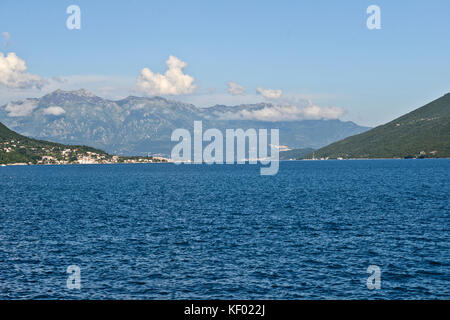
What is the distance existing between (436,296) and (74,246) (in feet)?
167

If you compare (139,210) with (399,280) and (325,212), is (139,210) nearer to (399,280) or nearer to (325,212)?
(325,212)

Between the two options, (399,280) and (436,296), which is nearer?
(436,296)

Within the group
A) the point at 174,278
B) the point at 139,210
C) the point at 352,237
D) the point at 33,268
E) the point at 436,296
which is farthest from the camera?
the point at 139,210

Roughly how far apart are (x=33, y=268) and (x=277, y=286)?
99.6ft

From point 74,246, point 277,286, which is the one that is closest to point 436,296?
point 277,286

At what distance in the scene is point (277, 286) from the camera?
163 ft

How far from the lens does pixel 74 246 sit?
Answer: 71125 mm

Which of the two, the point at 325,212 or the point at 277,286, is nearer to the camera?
the point at 277,286
